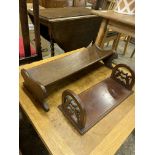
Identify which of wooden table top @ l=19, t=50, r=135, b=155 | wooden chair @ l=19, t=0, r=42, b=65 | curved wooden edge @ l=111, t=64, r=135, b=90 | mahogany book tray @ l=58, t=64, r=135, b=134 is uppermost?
wooden chair @ l=19, t=0, r=42, b=65

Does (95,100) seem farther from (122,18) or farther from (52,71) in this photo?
(122,18)

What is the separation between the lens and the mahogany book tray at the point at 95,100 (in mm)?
579

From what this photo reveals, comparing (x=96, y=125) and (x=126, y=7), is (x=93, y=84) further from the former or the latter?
(x=126, y=7)

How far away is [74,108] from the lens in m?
0.59

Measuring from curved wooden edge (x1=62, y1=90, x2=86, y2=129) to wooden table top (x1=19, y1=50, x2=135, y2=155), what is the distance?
0.09 feet

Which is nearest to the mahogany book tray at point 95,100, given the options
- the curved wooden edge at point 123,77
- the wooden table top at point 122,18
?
the curved wooden edge at point 123,77

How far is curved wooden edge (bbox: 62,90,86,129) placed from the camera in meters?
0.55

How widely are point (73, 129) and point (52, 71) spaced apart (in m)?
0.29

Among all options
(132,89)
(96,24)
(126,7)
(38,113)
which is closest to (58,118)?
(38,113)

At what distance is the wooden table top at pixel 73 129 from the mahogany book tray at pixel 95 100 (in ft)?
0.07

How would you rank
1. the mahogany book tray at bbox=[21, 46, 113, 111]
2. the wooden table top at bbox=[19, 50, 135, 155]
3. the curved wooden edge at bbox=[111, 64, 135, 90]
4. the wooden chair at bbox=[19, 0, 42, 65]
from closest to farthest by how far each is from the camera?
the wooden table top at bbox=[19, 50, 135, 155] < the mahogany book tray at bbox=[21, 46, 113, 111] < the curved wooden edge at bbox=[111, 64, 135, 90] < the wooden chair at bbox=[19, 0, 42, 65]

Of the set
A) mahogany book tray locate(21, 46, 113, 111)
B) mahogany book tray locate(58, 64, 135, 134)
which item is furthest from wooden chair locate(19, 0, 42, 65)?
mahogany book tray locate(58, 64, 135, 134)

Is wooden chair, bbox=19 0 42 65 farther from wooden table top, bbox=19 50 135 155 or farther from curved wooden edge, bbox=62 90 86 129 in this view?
curved wooden edge, bbox=62 90 86 129
